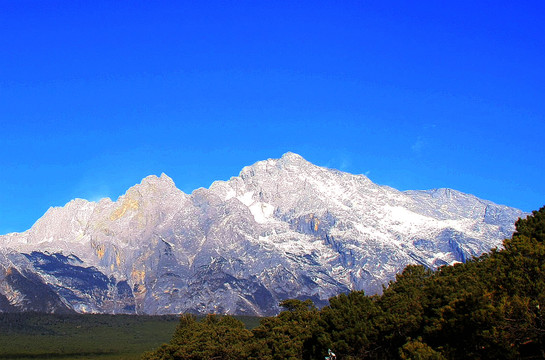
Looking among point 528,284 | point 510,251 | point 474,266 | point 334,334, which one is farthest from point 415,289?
point 528,284

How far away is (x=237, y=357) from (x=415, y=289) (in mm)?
42519

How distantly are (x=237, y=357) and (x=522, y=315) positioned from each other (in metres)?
82.6

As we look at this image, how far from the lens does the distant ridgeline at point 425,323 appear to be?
2982 inches

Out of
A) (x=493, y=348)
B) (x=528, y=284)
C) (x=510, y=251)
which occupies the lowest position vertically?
(x=493, y=348)

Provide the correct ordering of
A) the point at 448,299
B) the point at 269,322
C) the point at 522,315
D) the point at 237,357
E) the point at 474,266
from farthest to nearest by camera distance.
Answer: the point at 269,322 → the point at 237,357 → the point at 474,266 → the point at 448,299 → the point at 522,315

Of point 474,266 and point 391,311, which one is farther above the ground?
point 474,266

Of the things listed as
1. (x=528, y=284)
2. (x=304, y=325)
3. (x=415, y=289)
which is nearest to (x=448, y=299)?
(x=528, y=284)

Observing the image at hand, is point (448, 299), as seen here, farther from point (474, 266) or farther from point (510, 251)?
point (474, 266)

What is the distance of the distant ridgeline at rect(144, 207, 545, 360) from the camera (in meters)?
75.8

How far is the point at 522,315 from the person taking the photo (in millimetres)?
74000

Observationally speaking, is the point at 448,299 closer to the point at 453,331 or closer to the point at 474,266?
the point at 453,331

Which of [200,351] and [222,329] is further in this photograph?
[222,329]

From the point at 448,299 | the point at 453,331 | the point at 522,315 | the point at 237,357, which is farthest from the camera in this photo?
the point at 237,357

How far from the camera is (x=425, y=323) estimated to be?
104 metres
